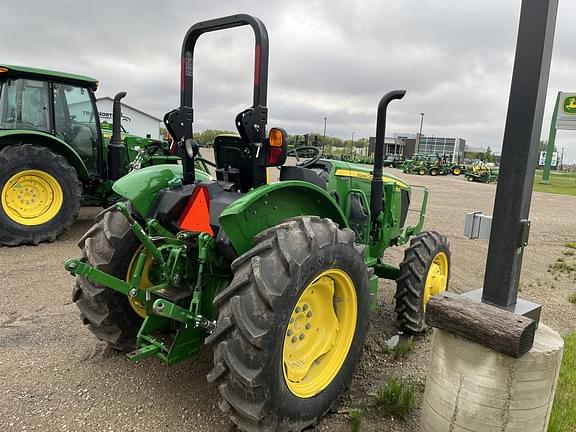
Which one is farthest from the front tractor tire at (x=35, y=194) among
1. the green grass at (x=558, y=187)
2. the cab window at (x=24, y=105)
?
the green grass at (x=558, y=187)

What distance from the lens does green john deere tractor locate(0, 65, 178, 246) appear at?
6.33m

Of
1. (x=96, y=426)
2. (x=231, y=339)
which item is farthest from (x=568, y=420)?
(x=96, y=426)

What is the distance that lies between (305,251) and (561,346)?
134 centimetres

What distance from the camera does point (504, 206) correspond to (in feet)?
7.39

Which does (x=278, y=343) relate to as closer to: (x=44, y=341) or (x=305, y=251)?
(x=305, y=251)

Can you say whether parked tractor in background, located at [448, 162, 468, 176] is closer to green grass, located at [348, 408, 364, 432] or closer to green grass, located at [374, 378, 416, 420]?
green grass, located at [374, 378, 416, 420]

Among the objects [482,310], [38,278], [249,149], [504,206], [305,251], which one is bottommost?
[38,278]

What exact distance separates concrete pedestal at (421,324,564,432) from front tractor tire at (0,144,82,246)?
606cm

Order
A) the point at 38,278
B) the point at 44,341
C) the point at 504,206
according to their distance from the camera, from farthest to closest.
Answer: the point at 38,278
the point at 44,341
the point at 504,206

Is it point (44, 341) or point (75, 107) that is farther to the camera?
point (75, 107)

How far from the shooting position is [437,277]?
4113 mm

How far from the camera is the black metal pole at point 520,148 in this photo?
2086 millimetres

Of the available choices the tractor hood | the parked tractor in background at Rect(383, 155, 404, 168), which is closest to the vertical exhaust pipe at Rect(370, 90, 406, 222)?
the tractor hood

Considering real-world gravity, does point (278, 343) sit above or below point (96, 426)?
above
